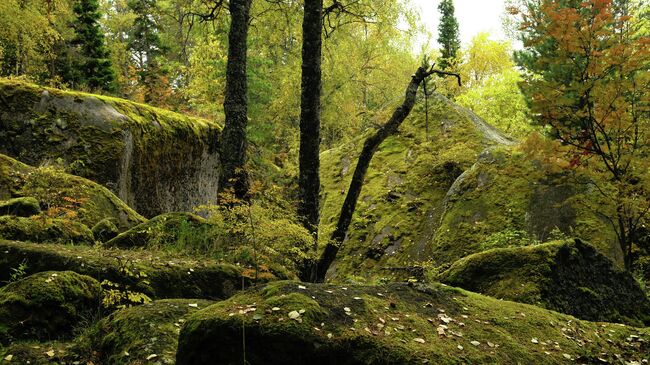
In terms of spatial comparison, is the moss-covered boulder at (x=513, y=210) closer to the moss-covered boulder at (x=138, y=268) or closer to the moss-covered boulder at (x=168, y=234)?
the moss-covered boulder at (x=168, y=234)

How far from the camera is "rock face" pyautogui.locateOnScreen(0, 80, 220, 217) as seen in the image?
765 centimetres

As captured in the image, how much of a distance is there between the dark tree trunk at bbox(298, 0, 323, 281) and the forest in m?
0.02

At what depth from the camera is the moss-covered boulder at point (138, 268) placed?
4211mm

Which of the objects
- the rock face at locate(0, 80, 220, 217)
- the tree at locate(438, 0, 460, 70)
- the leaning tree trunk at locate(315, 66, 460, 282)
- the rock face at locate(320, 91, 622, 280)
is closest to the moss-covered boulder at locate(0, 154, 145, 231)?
the rock face at locate(0, 80, 220, 217)

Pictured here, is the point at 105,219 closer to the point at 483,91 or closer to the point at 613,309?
the point at 613,309

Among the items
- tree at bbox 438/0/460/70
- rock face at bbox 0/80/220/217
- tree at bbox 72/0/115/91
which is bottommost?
rock face at bbox 0/80/220/217

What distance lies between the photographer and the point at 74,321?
379 centimetres

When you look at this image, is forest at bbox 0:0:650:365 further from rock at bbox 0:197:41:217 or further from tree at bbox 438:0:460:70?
tree at bbox 438:0:460:70

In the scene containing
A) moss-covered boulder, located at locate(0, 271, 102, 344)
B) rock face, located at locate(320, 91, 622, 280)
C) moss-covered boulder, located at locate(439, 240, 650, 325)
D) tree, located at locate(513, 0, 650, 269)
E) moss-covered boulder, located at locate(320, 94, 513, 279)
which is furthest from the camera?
moss-covered boulder, located at locate(320, 94, 513, 279)

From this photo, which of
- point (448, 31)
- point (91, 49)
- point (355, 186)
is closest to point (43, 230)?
point (355, 186)

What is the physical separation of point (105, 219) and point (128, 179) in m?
2.37

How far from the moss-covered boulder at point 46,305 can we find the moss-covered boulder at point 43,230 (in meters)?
1.58

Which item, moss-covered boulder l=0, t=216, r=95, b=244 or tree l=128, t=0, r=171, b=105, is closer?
moss-covered boulder l=0, t=216, r=95, b=244

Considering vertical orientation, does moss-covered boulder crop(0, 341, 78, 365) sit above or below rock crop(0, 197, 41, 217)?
below
